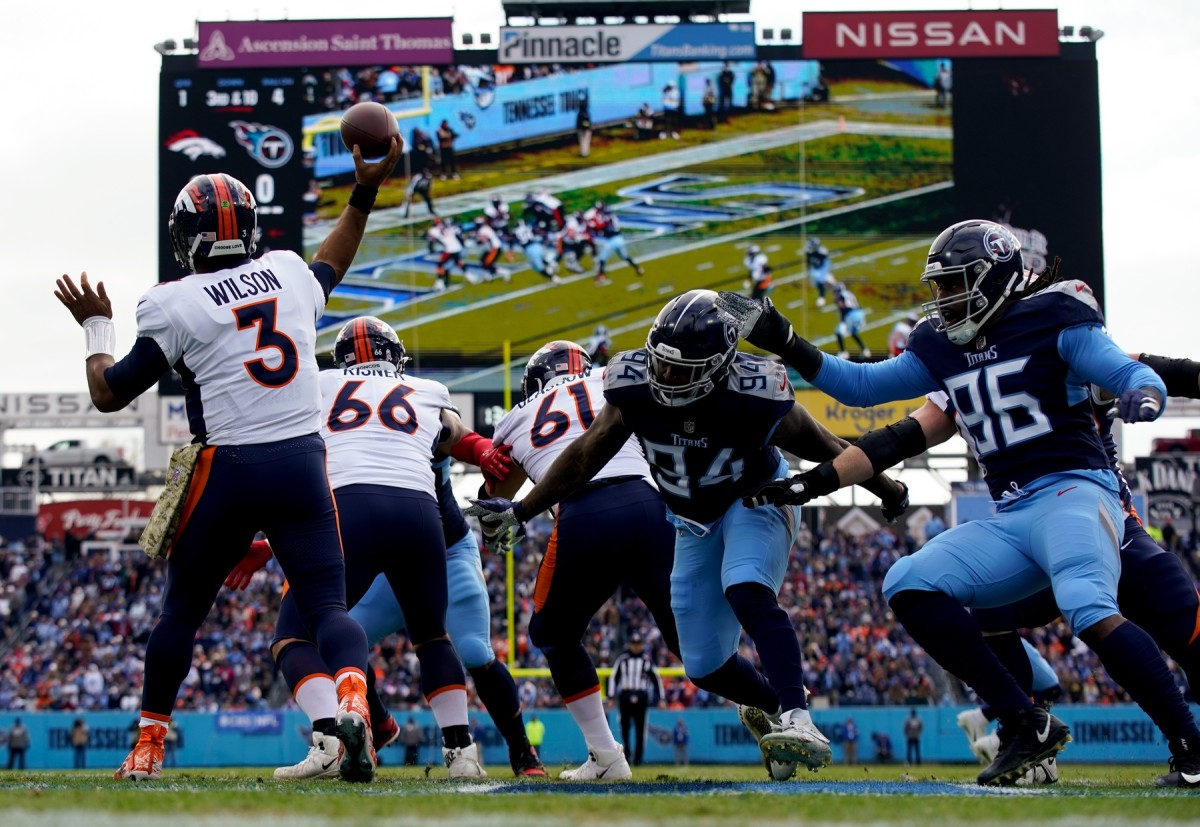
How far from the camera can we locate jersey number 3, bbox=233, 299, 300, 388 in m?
5.18

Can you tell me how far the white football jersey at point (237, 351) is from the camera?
513 cm

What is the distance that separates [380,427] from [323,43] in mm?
17437

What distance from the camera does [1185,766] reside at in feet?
16.0

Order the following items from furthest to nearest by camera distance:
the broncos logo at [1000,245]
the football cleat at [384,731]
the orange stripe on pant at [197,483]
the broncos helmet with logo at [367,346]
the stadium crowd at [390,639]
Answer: the stadium crowd at [390,639]
the football cleat at [384,731]
the broncos helmet with logo at [367,346]
the broncos logo at [1000,245]
the orange stripe on pant at [197,483]

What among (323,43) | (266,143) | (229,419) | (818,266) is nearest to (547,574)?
(229,419)

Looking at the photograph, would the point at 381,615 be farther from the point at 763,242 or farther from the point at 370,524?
the point at 763,242

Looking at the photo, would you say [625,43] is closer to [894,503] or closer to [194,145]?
[194,145]

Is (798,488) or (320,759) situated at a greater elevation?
(798,488)

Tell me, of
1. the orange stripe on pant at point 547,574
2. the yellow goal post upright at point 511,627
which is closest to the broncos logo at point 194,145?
the yellow goal post upright at point 511,627

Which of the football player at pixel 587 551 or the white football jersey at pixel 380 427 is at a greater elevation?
the white football jersey at pixel 380 427

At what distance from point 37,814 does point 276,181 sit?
1938cm

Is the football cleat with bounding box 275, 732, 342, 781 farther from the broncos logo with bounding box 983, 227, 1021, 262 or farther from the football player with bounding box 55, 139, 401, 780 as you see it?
the broncos logo with bounding box 983, 227, 1021, 262

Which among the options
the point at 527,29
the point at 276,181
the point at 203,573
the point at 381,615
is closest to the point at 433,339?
the point at 276,181

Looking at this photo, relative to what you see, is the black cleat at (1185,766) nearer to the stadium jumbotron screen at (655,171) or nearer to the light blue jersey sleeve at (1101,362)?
the light blue jersey sleeve at (1101,362)
